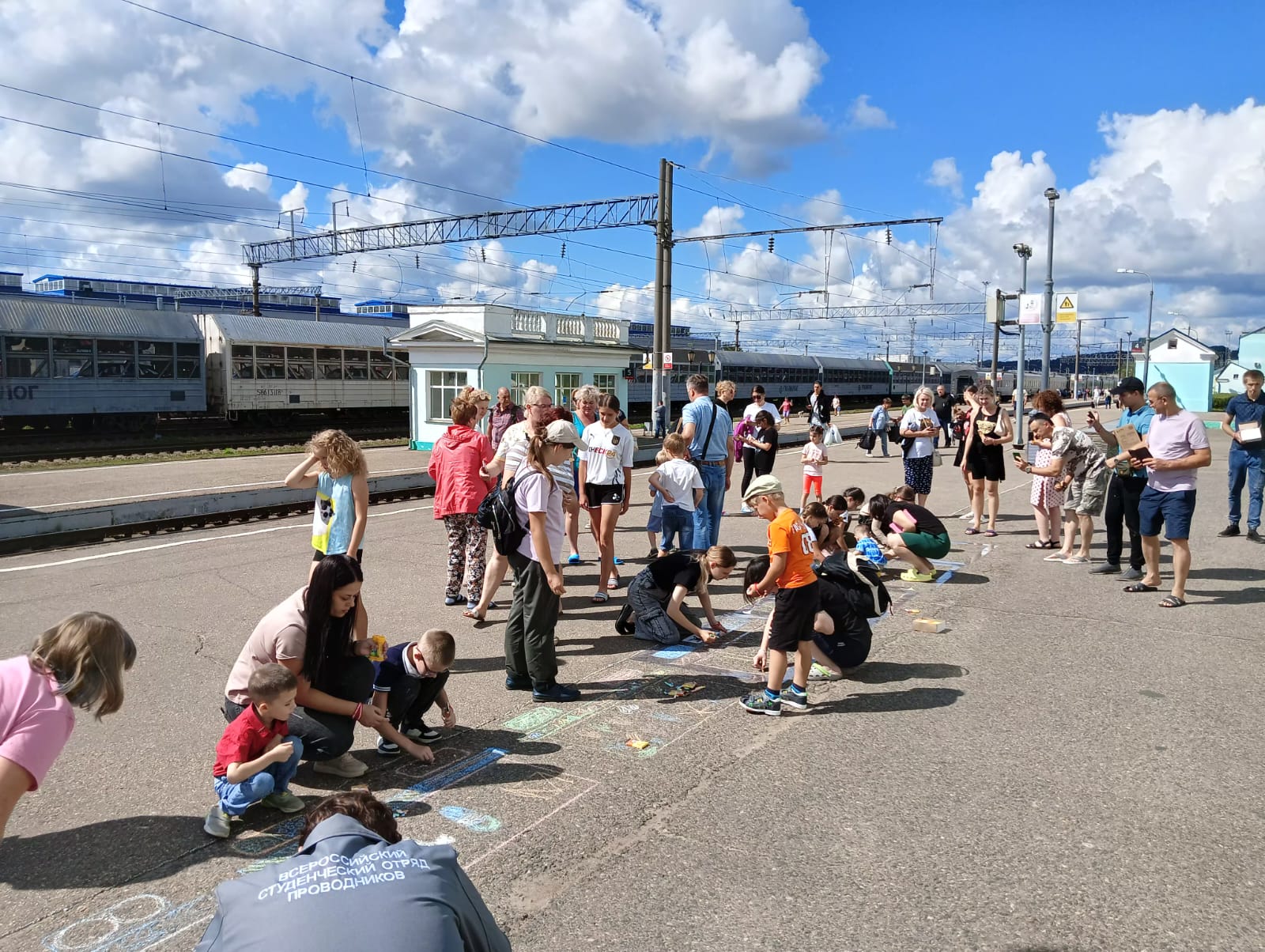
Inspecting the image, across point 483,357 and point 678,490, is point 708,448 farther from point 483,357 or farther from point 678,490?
point 483,357

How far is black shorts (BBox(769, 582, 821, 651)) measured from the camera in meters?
5.09

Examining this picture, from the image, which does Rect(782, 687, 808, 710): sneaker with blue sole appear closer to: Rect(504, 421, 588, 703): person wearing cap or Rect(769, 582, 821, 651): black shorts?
Rect(769, 582, 821, 651): black shorts

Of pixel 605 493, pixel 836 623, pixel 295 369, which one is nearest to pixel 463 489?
pixel 605 493

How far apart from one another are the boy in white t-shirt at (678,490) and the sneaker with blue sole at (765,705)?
2.73 metres

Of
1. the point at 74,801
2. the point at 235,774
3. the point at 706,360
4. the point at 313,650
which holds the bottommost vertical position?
the point at 74,801

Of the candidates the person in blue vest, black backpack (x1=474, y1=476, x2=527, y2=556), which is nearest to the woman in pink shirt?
the person in blue vest

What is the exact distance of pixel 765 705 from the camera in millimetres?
5152

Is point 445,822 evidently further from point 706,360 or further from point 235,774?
point 706,360

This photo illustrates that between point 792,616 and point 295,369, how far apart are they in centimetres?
2639

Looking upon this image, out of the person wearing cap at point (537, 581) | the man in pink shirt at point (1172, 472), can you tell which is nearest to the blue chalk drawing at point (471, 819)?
the person wearing cap at point (537, 581)

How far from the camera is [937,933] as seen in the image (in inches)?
122

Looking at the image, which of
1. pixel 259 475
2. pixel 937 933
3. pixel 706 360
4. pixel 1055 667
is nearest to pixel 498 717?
pixel 937 933

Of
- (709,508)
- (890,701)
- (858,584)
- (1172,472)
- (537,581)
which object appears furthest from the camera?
(709,508)

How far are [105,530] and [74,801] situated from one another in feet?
27.7
